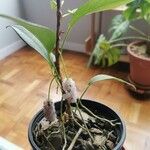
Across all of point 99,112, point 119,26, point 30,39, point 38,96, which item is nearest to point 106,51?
point 119,26

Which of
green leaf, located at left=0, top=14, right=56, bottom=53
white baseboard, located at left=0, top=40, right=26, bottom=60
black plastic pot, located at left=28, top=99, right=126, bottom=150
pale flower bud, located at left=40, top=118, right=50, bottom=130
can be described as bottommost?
white baseboard, located at left=0, top=40, right=26, bottom=60

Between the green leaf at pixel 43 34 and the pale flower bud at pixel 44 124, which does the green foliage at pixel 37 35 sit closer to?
the green leaf at pixel 43 34

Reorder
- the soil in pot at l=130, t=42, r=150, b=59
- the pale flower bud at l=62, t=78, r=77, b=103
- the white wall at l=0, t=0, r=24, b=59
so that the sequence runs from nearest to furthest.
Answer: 1. the pale flower bud at l=62, t=78, r=77, b=103
2. the soil in pot at l=130, t=42, r=150, b=59
3. the white wall at l=0, t=0, r=24, b=59

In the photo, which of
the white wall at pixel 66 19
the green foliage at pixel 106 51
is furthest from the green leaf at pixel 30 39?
the white wall at pixel 66 19

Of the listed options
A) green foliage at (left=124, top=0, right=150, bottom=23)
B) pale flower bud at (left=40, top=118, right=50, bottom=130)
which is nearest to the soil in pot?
green foliage at (left=124, top=0, right=150, bottom=23)

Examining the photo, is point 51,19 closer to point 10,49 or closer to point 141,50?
point 10,49

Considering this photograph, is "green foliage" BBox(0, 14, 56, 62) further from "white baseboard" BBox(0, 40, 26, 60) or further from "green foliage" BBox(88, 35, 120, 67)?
"white baseboard" BBox(0, 40, 26, 60)
